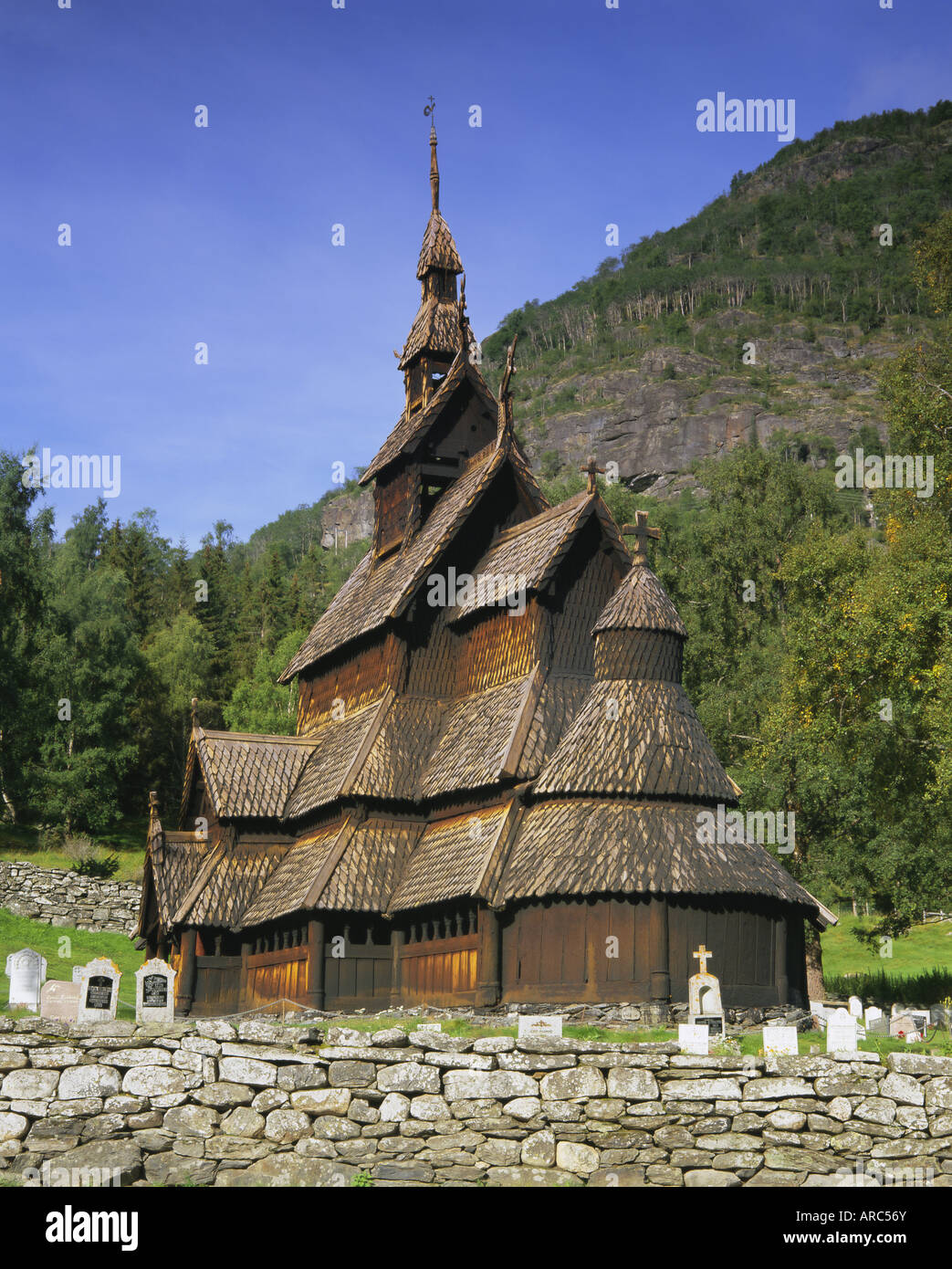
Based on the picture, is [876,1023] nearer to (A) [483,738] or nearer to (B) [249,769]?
(A) [483,738]

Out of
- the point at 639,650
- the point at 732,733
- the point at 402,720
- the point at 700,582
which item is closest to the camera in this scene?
the point at 639,650

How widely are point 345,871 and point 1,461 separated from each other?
2782 cm

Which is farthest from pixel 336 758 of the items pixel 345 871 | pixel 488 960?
pixel 488 960

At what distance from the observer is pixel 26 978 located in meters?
21.5

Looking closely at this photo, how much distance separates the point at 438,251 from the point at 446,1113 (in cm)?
3069

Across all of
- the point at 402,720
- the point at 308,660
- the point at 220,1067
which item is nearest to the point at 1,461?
the point at 308,660

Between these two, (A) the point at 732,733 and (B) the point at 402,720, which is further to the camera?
(A) the point at 732,733

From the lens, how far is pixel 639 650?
26.5m

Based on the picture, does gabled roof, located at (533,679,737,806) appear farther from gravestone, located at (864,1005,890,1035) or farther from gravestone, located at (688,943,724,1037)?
gravestone, located at (864,1005,890,1035)

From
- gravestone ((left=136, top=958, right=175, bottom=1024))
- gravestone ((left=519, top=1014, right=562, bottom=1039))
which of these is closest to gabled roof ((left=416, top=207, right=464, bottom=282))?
gravestone ((left=136, top=958, right=175, bottom=1024))

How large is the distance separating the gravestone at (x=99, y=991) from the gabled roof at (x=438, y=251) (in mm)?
25945

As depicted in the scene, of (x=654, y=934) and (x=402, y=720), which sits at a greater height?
(x=402, y=720)
